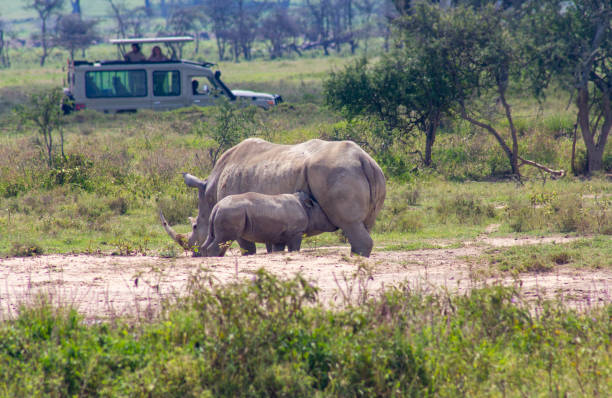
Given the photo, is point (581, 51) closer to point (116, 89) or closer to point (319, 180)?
point (319, 180)

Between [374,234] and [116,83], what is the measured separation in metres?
18.0

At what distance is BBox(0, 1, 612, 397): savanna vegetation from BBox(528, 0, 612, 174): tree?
109 mm

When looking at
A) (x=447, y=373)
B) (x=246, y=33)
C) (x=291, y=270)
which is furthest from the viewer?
(x=246, y=33)

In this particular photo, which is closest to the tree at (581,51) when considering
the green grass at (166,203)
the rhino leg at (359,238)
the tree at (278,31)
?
the green grass at (166,203)

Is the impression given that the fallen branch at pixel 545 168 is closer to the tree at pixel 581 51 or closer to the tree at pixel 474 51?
the tree at pixel 474 51

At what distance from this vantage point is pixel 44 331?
585 cm

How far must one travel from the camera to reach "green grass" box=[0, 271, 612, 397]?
5.16 meters

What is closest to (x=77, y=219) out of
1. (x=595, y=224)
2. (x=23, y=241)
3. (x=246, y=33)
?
(x=23, y=241)

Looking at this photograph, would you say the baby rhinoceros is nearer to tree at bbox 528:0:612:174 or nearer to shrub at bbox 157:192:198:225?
shrub at bbox 157:192:198:225

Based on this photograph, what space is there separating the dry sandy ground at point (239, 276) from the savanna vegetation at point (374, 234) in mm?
287

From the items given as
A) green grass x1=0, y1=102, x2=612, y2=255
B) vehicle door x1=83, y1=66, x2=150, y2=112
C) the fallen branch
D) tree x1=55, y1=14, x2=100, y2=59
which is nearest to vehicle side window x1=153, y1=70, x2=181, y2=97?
vehicle door x1=83, y1=66, x2=150, y2=112

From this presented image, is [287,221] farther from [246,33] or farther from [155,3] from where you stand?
[155,3]

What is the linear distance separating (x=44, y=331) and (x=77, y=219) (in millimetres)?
7290

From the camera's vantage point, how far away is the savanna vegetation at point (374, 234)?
5.26 m
